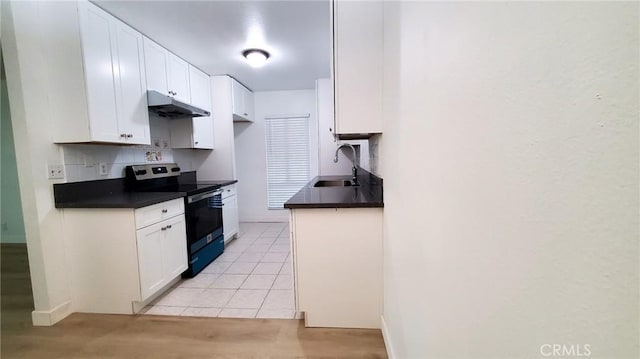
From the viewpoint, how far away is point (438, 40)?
2.46ft

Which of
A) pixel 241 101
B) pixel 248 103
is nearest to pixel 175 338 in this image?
pixel 241 101

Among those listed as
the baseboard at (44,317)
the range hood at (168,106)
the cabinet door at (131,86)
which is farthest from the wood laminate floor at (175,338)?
the range hood at (168,106)

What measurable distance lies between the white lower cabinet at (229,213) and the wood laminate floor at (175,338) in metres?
1.58

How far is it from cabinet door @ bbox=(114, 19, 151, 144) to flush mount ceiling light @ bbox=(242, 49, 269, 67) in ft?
3.40

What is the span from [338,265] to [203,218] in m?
1.85

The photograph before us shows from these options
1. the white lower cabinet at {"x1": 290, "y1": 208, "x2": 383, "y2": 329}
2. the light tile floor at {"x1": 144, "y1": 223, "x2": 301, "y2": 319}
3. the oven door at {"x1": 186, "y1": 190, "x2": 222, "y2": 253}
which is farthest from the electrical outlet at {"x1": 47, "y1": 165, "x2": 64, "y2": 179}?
the white lower cabinet at {"x1": 290, "y1": 208, "x2": 383, "y2": 329}

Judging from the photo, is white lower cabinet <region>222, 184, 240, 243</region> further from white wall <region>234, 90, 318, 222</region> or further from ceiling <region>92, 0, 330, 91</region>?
ceiling <region>92, 0, 330, 91</region>

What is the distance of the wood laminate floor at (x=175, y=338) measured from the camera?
157 cm

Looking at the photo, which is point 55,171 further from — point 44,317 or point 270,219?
point 270,219

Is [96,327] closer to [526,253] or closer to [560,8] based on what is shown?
[526,253]

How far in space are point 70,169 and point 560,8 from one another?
2.90 metres

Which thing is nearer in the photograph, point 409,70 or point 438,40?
point 438,40

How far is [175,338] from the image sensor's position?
171 centimetres

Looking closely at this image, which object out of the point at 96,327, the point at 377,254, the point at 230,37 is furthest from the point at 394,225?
the point at 230,37
